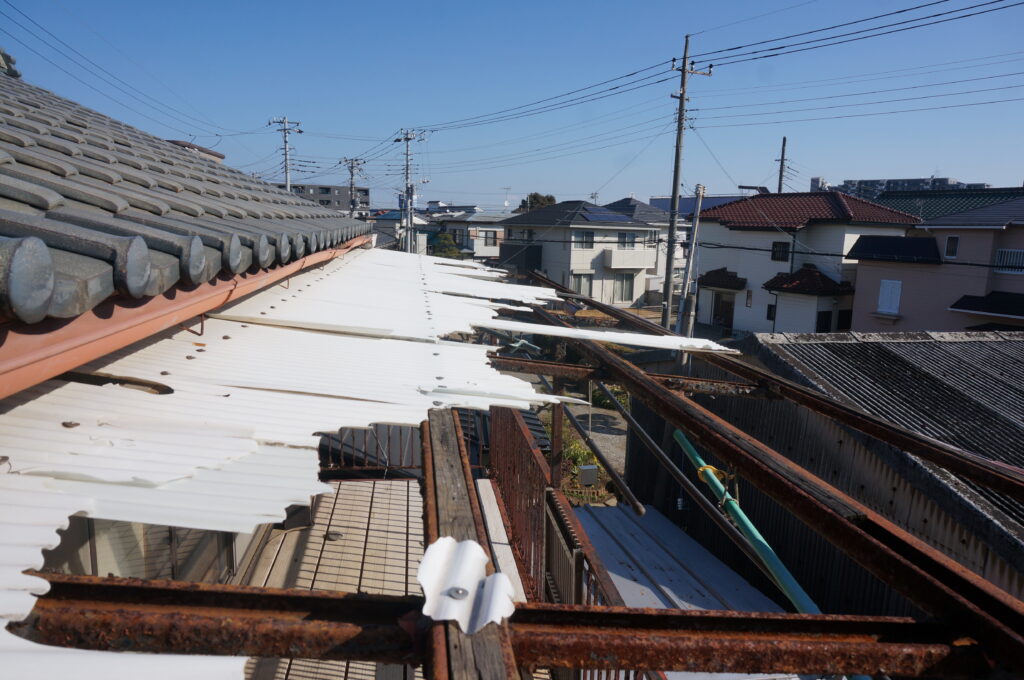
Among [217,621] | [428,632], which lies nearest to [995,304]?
[428,632]

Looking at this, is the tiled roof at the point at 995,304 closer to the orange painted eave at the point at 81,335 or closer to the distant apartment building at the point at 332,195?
the orange painted eave at the point at 81,335

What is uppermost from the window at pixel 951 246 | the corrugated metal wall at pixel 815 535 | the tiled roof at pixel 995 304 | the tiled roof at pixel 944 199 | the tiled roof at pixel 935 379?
the tiled roof at pixel 944 199

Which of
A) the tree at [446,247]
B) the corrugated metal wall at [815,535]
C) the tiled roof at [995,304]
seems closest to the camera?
the corrugated metal wall at [815,535]

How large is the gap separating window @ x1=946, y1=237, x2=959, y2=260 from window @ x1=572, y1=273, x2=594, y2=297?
55.6 ft

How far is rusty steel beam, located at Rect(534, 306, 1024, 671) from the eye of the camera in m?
1.51

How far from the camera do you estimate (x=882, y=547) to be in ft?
5.89

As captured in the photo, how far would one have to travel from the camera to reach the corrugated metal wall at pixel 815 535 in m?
6.22

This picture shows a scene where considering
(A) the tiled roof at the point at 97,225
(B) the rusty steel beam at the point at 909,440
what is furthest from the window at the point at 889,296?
(A) the tiled roof at the point at 97,225

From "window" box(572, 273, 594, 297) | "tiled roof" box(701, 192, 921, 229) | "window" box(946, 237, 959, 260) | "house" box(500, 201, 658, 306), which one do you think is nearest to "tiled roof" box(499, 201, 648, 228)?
"house" box(500, 201, 658, 306)

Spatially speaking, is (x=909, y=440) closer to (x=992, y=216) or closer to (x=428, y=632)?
(x=428, y=632)

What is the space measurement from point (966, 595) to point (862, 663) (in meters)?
0.47

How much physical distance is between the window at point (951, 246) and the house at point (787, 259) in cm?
298

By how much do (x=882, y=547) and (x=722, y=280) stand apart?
30.3m

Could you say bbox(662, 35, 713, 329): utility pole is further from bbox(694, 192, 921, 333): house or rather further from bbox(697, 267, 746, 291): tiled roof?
bbox(697, 267, 746, 291): tiled roof
